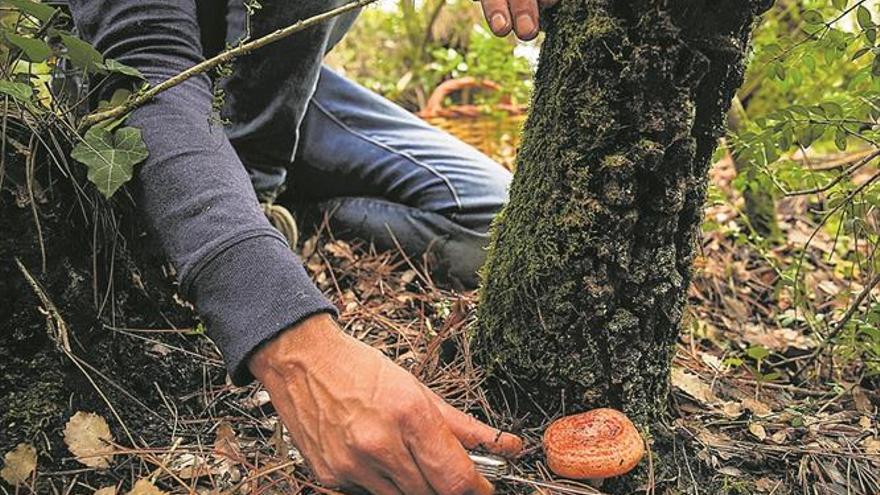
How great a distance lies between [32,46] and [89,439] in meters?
0.94

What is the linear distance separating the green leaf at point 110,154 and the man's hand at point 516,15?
2.90 ft

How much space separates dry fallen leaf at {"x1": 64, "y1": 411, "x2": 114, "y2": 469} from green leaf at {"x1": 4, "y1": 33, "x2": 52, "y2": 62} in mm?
862

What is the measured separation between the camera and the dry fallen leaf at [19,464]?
1802mm

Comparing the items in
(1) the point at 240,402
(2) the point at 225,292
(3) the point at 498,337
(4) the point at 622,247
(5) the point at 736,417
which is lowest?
(1) the point at 240,402

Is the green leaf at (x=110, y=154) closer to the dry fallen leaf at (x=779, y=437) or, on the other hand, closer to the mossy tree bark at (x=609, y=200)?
the mossy tree bark at (x=609, y=200)

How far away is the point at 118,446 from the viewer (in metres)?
1.91

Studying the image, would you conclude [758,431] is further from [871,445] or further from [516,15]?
[516,15]

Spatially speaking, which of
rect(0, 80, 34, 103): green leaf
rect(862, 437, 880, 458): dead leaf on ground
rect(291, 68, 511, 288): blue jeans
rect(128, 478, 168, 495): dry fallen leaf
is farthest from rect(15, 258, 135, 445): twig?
rect(862, 437, 880, 458): dead leaf on ground

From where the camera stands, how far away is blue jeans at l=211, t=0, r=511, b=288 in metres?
3.37

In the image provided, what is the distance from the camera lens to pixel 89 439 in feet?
6.25

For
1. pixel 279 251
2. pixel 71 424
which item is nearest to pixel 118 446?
pixel 71 424

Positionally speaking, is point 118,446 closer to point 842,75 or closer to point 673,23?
point 673,23

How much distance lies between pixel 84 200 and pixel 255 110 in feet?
4.02

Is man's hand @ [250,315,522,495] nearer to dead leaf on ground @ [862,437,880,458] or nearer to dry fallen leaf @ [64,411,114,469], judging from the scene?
dry fallen leaf @ [64,411,114,469]
